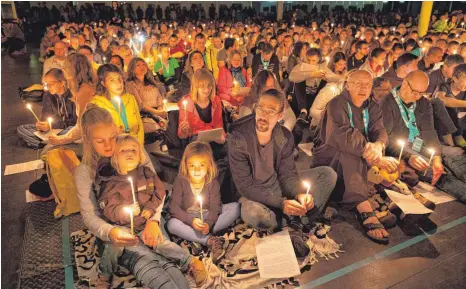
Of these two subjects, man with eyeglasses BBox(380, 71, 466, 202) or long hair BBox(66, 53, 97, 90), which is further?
long hair BBox(66, 53, 97, 90)

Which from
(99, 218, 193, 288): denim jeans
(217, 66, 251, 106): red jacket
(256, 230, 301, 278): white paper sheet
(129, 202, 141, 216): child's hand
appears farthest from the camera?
(217, 66, 251, 106): red jacket

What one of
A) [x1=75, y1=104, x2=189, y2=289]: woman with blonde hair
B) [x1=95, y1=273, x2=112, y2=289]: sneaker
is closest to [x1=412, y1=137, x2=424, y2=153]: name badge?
[x1=75, y1=104, x2=189, y2=289]: woman with blonde hair

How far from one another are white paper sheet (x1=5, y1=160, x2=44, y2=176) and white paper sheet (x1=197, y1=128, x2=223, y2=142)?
8.00ft

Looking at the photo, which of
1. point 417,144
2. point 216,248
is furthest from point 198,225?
point 417,144

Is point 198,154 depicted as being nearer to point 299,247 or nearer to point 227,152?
point 227,152

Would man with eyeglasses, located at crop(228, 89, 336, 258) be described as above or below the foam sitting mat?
above

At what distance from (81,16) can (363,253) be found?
2295 centimetres

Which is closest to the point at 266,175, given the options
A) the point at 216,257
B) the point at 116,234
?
the point at 216,257

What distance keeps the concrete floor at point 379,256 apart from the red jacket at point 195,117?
199 cm

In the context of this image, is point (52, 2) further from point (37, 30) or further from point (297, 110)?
point (297, 110)

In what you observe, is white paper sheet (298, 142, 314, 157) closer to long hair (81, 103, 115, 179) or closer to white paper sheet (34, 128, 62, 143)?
long hair (81, 103, 115, 179)

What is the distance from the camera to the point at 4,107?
7633 millimetres

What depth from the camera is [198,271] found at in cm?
295

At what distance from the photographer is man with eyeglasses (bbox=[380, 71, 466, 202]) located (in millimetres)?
4199
